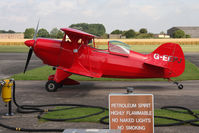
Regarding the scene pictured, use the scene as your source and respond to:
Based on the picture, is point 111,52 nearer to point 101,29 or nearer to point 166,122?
point 166,122

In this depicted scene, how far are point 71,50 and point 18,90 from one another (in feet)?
10.9

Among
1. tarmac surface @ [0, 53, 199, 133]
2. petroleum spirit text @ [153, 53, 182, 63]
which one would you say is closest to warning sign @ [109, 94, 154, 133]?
tarmac surface @ [0, 53, 199, 133]

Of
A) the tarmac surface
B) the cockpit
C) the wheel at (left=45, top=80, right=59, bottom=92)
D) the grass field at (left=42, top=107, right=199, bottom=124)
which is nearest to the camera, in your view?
the tarmac surface

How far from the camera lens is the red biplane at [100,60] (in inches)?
503

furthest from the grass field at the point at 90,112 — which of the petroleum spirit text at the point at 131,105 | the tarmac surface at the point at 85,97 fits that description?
the petroleum spirit text at the point at 131,105

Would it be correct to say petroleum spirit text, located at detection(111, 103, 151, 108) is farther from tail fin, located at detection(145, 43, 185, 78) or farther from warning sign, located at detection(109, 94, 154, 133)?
tail fin, located at detection(145, 43, 185, 78)

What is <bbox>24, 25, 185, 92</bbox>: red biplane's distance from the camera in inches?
503

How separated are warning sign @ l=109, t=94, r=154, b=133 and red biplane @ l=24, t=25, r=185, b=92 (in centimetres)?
717

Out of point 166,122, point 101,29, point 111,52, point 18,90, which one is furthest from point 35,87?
point 101,29

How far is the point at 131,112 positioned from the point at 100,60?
7482 mm

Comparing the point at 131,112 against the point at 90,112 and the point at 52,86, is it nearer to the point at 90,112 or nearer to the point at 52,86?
the point at 90,112

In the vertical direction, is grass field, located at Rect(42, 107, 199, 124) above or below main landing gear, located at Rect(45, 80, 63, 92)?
below

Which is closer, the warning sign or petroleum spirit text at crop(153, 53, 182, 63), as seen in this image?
the warning sign

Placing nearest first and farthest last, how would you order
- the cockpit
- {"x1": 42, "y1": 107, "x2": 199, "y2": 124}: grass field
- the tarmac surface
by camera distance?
the tarmac surface
{"x1": 42, "y1": 107, "x2": 199, "y2": 124}: grass field
the cockpit
